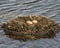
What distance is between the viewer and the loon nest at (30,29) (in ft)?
60.5

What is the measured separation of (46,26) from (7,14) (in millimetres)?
4245

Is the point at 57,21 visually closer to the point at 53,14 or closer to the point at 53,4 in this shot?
the point at 53,14

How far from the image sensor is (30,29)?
18562 millimetres

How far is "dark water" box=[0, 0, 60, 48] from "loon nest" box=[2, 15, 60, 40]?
1.23 ft

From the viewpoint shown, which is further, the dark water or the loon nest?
the loon nest

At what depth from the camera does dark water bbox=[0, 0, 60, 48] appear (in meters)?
17.8

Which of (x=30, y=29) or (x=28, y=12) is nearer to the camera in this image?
(x=30, y=29)

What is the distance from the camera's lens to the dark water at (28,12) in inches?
700

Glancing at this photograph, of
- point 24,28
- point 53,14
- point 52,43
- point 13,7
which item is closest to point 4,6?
point 13,7

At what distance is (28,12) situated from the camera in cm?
2230

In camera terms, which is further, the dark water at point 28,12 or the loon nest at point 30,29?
the loon nest at point 30,29

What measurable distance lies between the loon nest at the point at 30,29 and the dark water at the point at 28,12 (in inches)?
14.7

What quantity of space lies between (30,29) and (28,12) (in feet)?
12.8

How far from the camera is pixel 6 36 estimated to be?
738 inches
